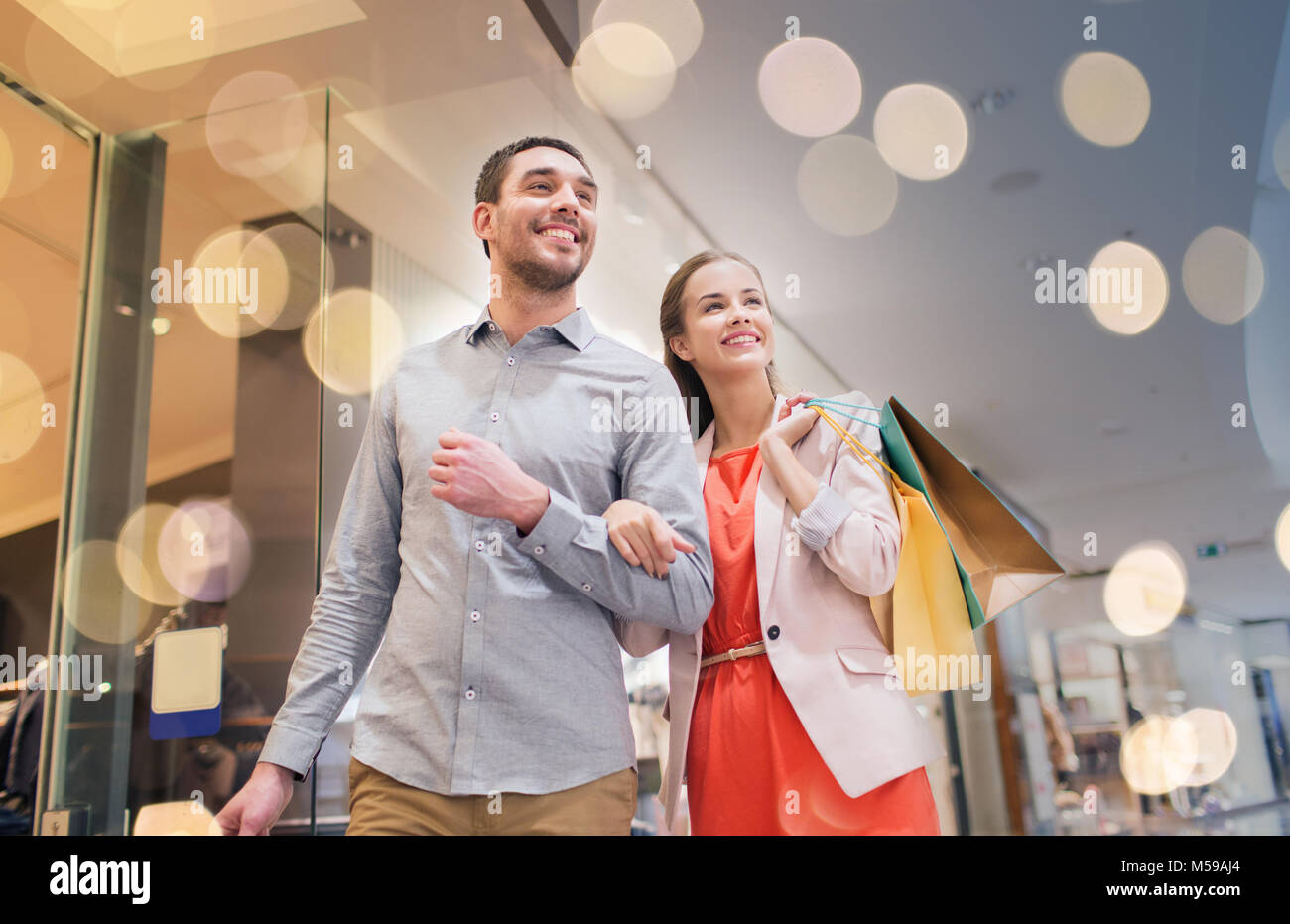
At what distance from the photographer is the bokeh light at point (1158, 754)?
24.1 ft

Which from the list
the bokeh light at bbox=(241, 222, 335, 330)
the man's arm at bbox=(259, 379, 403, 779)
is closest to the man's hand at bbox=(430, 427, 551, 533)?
the man's arm at bbox=(259, 379, 403, 779)

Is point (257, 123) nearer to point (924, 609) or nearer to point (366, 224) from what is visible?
point (366, 224)

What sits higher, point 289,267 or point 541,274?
point 289,267

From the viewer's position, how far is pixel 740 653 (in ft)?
4.87

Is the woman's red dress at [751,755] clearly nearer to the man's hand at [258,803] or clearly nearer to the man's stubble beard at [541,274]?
the man's stubble beard at [541,274]

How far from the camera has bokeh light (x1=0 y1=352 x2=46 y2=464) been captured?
2.65m

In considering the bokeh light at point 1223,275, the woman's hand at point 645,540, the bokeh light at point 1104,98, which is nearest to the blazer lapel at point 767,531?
the woman's hand at point 645,540

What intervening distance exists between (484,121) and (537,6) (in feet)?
1.34

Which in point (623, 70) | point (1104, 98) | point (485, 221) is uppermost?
point (1104, 98)

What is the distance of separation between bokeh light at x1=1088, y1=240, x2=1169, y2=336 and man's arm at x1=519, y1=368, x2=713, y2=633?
3.72 m

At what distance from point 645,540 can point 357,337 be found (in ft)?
4.67

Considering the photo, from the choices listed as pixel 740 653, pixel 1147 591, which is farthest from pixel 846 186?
pixel 1147 591

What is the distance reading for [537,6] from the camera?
2.48 metres
